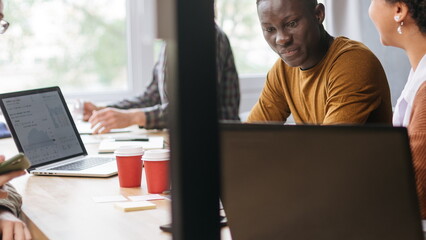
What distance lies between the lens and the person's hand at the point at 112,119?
261 cm

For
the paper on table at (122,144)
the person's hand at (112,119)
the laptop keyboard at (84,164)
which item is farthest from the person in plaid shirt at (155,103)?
the laptop keyboard at (84,164)

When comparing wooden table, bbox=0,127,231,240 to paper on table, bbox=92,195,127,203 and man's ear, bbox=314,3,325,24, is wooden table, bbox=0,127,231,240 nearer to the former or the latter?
paper on table, bbox=92,195,127,203

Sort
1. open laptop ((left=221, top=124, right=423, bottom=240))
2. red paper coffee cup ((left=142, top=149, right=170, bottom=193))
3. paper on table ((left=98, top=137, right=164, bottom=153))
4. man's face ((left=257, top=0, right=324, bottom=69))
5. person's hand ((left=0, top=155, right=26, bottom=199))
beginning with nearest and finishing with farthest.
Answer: open laptop ((left=221, top=124, right=423, bottom=240)) < person's hand ((left=0, top=155, right=26, bottom=199)) < red paper coffee cup ((left=142, top=149, right=170, bottom=193)) < man's face ((left=257, top=0, right=324, bottom=69)) < paper on table ((left=98, top=137, right=164, bottom=153))

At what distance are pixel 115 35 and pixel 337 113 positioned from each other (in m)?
2.65

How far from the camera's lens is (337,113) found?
169 centimetres

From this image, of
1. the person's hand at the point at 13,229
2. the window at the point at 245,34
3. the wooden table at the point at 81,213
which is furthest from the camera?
the window at the point at 245,34

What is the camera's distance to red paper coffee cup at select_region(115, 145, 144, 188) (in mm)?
1660

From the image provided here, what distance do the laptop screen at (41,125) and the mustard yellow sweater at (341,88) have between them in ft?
2.57

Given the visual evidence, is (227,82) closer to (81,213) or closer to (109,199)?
(109,199)

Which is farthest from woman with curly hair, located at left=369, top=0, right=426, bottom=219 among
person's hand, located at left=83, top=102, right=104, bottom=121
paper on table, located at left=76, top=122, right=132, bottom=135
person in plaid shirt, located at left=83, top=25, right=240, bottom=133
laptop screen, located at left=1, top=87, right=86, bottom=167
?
person's hand, located at left=83, top=102, right=104, bottom=121

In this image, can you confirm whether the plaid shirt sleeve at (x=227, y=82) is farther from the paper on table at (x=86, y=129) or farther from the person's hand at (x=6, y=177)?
the person's hand at (x=6, y=177)

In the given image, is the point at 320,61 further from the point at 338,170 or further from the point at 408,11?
the point at 338,170

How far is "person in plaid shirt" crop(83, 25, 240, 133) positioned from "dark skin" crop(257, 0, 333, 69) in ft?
1.82

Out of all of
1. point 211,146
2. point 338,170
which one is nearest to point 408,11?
point 338,170
